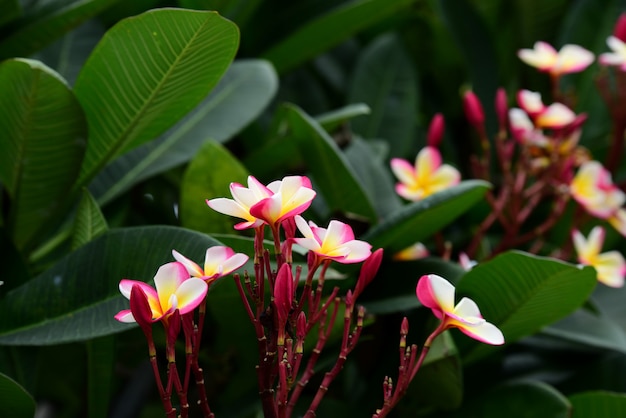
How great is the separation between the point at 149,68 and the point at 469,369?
21.3 inches

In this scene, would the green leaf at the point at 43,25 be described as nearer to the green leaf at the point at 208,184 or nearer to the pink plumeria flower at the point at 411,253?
the green leaf at the point at 208,184

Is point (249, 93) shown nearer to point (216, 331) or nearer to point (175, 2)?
point (175, 2)

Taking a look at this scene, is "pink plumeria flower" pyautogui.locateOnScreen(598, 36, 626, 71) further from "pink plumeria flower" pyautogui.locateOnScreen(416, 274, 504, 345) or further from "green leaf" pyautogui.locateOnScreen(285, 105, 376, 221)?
"pink plumeria flower" pyautogui.locateOnScreen(416, 274, 504, 345)

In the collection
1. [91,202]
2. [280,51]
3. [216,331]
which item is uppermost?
[91,202]

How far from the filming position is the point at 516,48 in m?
1.64

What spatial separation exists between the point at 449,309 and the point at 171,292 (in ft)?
Result: 0.68

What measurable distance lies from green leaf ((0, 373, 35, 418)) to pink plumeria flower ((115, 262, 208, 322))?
6.9 inches

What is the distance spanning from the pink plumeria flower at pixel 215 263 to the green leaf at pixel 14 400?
20 centimetres

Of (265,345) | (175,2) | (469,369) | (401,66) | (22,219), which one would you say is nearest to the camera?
(265,345)

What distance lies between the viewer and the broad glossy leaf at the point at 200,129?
1063mm

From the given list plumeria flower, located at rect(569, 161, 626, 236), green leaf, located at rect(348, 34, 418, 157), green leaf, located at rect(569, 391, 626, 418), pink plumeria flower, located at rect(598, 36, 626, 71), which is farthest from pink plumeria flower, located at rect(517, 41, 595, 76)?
green leaf, located at rect(569, 391, 626, 418)

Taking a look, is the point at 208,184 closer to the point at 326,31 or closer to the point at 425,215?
the point at 425,215

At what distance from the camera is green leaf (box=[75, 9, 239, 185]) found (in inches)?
31.8

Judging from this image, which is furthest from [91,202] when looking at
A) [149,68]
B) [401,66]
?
[401,66]
